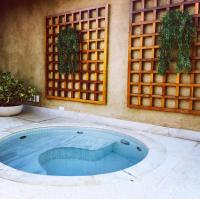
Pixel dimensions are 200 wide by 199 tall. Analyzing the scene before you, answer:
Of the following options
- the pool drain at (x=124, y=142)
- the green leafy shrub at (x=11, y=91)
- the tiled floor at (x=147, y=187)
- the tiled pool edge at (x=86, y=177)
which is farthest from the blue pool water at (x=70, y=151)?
the green leafy shrub at (x=11, y=91)

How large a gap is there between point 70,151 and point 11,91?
2292 mm

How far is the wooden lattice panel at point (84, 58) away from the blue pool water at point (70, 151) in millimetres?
853

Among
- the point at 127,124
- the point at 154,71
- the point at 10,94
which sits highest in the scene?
the point at 154,71

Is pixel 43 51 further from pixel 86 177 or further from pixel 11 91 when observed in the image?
pixel 86 177

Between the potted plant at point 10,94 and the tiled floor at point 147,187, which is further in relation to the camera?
the potted plant at point 10,94

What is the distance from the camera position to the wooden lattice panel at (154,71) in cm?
330

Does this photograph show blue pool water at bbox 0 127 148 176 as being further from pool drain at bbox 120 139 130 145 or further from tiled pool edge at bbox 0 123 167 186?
tiled pool edge at bbox 0 123 167 186

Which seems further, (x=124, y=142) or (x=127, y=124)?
(x=127, y=124)

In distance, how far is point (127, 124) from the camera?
394 centimetres

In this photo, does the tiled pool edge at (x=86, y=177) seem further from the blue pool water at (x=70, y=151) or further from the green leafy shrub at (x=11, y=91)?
the green leafy shrub at (x=11, y=91)

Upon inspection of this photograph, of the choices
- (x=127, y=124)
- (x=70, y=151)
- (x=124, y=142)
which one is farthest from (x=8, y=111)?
(x=124, y=142)

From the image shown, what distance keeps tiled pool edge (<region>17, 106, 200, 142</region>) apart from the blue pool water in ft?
1.17

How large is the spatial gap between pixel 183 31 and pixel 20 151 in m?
2.79

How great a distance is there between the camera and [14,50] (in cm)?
558
